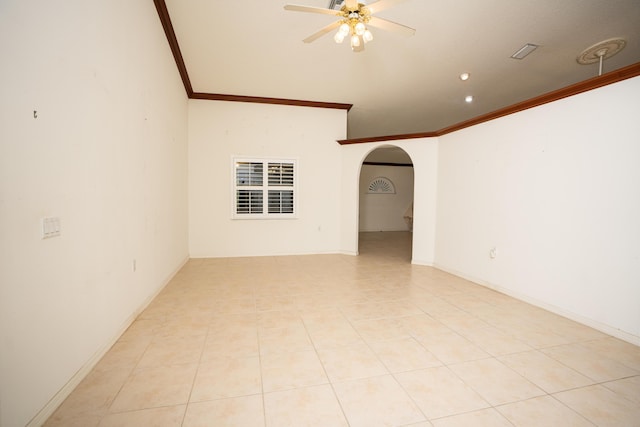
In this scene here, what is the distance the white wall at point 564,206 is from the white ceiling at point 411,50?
1042 mm

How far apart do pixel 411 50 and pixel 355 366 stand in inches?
147

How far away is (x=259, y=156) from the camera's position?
16.9 ft

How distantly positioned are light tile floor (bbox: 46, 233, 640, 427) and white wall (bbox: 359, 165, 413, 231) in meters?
5.99

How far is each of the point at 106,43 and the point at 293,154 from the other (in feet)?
11.5

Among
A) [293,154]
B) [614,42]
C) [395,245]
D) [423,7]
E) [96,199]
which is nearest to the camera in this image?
[96,199]

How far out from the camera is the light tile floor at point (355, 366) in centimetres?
138

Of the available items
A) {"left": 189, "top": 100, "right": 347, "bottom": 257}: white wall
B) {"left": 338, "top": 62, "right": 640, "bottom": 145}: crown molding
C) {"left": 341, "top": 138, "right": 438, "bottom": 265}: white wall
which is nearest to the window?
{"left": 189, "top": 100, "right": 347, "bottom": 257}: white wall

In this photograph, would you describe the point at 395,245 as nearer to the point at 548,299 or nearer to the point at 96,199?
the point at 548,299

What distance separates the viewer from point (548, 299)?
2.74 meters

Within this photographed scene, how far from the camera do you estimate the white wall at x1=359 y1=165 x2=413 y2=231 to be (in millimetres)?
9008

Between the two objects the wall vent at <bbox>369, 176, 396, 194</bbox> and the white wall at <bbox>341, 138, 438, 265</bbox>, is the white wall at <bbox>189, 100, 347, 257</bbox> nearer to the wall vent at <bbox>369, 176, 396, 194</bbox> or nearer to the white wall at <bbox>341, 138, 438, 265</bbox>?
the white wall at <bbox>341, 138, 438, 265</bbox>

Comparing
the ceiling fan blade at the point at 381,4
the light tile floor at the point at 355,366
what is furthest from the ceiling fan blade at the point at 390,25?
the light tile floor at the point at 355,366

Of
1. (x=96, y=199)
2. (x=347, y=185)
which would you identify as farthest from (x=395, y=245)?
(x=96, y=199)

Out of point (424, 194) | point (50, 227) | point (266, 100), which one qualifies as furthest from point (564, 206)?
point (266, 100)
